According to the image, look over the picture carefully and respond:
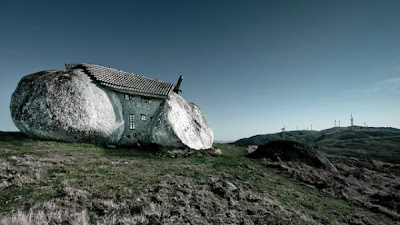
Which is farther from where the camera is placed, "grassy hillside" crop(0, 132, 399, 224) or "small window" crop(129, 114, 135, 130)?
"small window" crop(129, 114, 135, 130)

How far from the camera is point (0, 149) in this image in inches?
505

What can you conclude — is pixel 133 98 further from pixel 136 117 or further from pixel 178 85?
pixel 178 85

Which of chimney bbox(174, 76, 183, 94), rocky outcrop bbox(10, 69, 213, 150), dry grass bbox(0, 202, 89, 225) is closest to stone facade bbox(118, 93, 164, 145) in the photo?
rocky outcrop bbox(10, 69, 213, 150)

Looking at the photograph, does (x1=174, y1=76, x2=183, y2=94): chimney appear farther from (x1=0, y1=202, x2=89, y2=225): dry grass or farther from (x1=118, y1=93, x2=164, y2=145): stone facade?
(x1=0, y1=202, x2=89, y2=225): dry grass

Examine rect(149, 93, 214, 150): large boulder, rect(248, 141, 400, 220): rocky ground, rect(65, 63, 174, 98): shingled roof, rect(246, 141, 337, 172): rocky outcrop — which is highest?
rect(65, 63, 174, 98): shingled roof

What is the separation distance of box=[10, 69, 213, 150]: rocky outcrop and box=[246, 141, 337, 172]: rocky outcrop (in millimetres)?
6542

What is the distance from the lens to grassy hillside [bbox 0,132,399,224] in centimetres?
638

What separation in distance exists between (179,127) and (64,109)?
30.7 feet

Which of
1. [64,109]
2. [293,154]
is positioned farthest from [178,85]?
[293,154]

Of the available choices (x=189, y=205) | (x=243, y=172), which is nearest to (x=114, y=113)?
(x=243, y=172)

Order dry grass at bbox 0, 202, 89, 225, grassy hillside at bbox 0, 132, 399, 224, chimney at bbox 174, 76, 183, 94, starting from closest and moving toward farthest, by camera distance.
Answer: dry grass at bbox 0, 202, 89, 225, grassy hillside at bbox 0, 132, 399, 224, chimney at bbox 174, 76, 183, 94

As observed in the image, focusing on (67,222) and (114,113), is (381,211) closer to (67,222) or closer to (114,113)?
(67,222)

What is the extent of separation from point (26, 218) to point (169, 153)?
11.8m

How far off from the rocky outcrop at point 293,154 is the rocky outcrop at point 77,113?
21.5 ft
